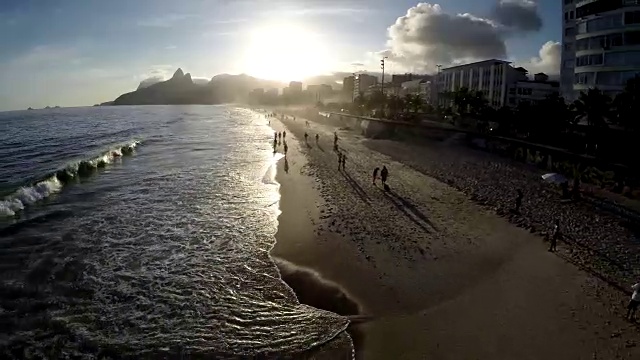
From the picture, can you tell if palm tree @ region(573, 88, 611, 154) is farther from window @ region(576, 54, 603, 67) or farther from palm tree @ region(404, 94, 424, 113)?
palm tree @ region(404, 94, 424, 113)

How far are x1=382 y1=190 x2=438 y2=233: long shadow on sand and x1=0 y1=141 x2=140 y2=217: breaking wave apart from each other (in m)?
20.1

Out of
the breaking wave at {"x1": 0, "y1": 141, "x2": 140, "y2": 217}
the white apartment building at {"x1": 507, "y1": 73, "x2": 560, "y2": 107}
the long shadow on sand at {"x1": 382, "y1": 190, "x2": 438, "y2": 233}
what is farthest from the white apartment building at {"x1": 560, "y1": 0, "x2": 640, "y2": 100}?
the breaking wave at {"x1": 0, "y1": 141, "x2": 140, "y2": 217}

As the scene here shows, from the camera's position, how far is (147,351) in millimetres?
10664

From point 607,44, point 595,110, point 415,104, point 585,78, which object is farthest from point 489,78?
point 595,110

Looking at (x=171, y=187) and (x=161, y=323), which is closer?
(x=161, y=323)

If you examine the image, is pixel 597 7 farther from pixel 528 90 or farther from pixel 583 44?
pixel 528 90

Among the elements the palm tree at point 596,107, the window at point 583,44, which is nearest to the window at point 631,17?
the window at point 583,44

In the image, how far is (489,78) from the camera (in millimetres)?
91875

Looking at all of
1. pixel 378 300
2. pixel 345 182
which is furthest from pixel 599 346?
pixel 345 182

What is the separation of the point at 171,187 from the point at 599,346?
25.5 meters

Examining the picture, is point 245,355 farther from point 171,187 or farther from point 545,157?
point 545,157

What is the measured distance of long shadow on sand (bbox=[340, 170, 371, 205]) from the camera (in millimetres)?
25087

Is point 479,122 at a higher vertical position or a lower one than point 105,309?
higher

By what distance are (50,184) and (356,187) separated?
20740 millimetres
